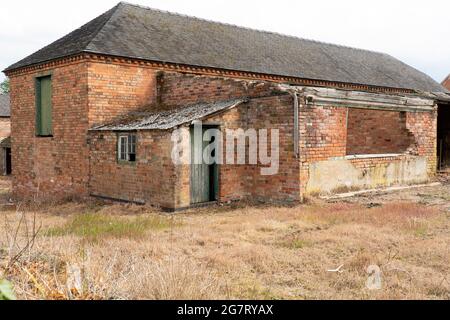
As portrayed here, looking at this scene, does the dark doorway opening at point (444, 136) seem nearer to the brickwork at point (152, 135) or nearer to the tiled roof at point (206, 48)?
the tiled roof at point (206, 48)

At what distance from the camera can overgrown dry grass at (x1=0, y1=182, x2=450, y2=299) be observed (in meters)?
4.23

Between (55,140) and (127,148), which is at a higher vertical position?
(55,140)

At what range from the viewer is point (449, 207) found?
Result: 9.82 m

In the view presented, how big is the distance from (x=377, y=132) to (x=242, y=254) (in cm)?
1018

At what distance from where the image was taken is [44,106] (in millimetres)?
14914

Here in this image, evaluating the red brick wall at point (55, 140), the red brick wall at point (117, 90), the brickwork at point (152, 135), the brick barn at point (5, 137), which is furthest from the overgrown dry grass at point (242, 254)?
the brick barn at point (5, 137)

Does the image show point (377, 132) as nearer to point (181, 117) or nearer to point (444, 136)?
point (444, 136)

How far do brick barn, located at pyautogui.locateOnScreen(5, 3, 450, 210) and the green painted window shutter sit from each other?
0.03 meters

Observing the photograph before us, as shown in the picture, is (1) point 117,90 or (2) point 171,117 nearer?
(2) point 171,117

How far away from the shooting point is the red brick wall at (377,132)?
46.1ft

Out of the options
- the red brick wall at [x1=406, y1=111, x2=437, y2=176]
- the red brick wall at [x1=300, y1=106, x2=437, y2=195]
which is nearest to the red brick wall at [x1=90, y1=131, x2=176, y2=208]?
the red brick wall at [x1=300, y1=106, x2=437, y2=195]

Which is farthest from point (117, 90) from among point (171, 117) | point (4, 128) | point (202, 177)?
point (4, 128)

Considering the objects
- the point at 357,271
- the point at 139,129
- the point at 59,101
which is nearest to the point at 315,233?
the point at 357,271

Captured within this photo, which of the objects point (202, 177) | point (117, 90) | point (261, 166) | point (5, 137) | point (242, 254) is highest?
point (117, 90)
